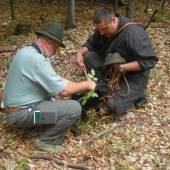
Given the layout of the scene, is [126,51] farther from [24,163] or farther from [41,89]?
[24,163]

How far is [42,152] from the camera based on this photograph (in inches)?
123

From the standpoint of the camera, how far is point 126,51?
3.65 meters

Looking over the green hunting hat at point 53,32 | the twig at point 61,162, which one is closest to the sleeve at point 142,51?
the green hunting hat at point 53,32

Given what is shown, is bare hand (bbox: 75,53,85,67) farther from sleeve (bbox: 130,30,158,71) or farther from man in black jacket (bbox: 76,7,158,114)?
sleeve (bbox: 130,30,158,71)

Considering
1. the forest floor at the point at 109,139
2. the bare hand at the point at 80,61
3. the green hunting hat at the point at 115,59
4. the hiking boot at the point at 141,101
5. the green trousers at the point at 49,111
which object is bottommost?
the forest floor at the point at 109,139

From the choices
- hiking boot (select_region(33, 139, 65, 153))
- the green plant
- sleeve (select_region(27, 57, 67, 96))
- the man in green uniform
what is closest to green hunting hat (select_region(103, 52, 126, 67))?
the man in green uniform

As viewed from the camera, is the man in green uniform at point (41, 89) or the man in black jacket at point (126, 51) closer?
the man in green uniform at point (41, 89)

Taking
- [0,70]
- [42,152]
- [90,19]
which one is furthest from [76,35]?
[42,152]

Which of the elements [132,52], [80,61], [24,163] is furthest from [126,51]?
[24,163]

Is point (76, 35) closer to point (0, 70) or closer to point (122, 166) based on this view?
point (0, 70)

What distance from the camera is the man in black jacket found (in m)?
3.48

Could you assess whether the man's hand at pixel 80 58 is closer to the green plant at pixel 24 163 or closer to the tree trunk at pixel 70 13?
the green plant at pixel 24 163

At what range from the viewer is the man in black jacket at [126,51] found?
3.48m

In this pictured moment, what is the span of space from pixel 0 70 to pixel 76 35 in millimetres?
2635
